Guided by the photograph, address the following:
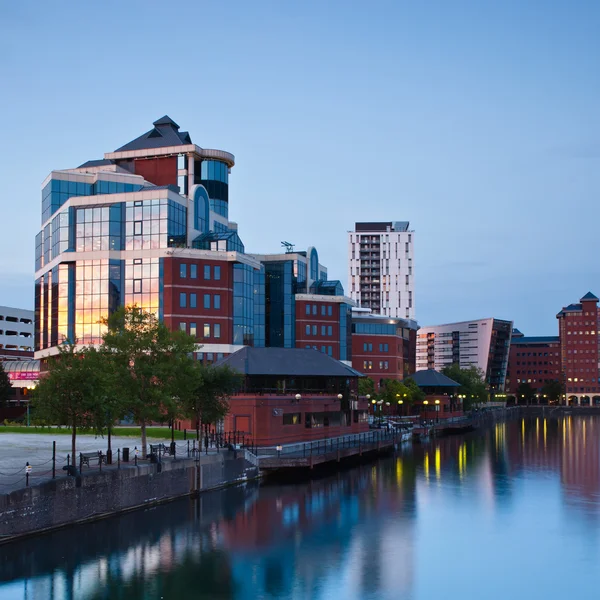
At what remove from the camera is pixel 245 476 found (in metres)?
64.6

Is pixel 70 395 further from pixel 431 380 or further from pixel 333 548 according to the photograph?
pixel 431 380

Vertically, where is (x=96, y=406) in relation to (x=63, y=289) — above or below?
below

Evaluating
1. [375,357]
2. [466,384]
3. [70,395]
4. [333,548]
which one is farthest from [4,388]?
[466,384]

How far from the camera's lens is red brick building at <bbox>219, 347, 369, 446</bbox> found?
7775cm

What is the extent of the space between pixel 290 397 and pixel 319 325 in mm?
62391

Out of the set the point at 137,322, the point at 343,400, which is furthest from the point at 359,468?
the point at 137,322

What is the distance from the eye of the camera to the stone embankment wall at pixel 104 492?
39.8m

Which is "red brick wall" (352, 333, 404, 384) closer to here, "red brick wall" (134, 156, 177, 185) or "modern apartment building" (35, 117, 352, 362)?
"modern apartment building" (35, 117, 352, 362)

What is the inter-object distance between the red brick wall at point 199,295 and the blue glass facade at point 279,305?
27917mm

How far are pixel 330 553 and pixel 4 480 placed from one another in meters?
17.5

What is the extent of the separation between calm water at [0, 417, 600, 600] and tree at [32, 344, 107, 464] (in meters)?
6.57

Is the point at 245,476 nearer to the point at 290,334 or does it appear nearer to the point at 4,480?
the point at 4,480

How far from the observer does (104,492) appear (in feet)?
153

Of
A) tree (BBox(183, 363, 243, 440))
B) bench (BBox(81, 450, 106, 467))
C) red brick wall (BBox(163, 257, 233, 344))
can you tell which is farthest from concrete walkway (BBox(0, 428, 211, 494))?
red brick wall (BBox(163, 257, 233, 344))
